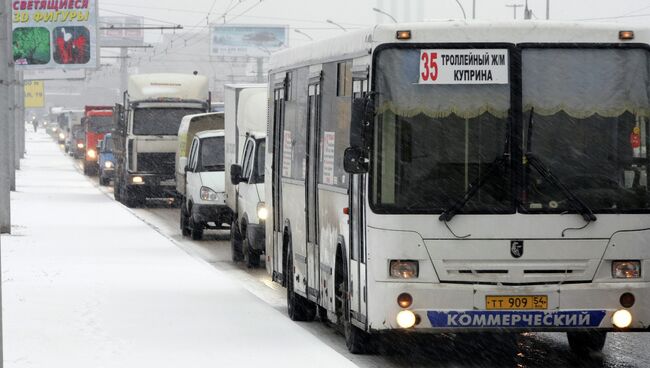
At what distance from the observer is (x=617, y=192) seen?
456 inches

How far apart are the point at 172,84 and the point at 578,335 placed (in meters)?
30.2

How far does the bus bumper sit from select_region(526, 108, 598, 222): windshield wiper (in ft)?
1.66

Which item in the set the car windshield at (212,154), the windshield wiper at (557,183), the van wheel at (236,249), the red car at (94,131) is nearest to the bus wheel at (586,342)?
the windshield wiper at (557,183)

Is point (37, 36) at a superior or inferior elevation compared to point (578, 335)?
superior

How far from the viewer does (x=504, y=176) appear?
11.6 m

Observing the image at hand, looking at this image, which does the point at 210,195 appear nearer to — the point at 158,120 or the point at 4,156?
the point at 4,156

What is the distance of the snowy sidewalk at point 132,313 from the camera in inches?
446

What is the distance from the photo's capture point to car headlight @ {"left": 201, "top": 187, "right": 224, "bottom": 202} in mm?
28469

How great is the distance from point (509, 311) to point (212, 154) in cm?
1903

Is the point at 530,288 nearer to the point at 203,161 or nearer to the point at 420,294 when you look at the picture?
the point at 420,294

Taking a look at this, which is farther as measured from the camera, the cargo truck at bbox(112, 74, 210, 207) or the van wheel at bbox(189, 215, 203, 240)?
the cargo truck at bbox(112, 74, 210, 207)

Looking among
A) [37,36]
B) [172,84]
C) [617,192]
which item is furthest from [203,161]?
[617,192]

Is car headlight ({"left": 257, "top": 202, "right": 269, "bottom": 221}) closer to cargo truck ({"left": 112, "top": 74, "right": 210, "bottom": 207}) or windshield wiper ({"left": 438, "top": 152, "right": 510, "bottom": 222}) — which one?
windshield wiper ({"left": 438, "top": 152, "right": 510, "bottom": 222})

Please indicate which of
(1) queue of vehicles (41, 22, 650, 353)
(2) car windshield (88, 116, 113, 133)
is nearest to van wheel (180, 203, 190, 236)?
(1) queue of vehicles (41, 22, 650, 353)
